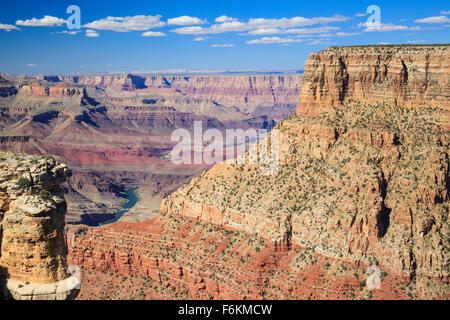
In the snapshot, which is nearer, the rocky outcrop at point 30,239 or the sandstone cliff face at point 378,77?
the rocky outcrop at point 30,239

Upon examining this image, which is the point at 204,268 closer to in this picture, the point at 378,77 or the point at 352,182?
the point at 352,182

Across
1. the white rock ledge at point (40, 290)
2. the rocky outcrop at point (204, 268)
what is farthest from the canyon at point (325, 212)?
the white rock ledge at point (40, 290)

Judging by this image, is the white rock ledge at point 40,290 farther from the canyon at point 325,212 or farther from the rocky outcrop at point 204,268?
the canyon at point 325,212

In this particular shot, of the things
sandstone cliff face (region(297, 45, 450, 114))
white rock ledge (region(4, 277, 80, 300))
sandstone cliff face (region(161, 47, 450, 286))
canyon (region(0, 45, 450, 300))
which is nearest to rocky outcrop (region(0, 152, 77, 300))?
white rock ledge (region(4, 277, 80, 300))

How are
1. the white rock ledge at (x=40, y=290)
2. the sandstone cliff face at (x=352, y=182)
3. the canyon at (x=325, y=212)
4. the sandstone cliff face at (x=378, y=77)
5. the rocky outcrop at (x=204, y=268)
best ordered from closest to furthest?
the white rock ledge at (x=40, y=290), the rocky outcrop at (x=204, y=268), the canyon at (x=325, y=212), the sandstone cliff face at (x=352, y=182), the sandstone cliff face at (x=378, y=77)

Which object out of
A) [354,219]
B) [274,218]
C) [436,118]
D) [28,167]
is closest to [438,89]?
[436,118]

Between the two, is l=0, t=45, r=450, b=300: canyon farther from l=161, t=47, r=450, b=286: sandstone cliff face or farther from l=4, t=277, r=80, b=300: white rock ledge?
l=4, t=277, r=80, b=300: white rock ledge

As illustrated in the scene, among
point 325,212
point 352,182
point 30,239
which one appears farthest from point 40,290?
point 352,182
